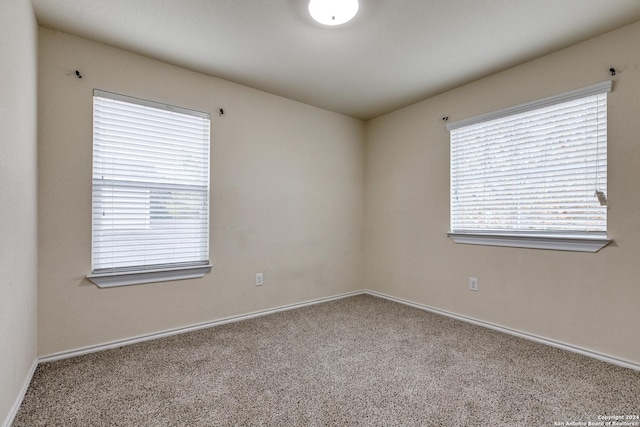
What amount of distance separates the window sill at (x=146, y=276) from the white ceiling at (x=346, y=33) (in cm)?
180

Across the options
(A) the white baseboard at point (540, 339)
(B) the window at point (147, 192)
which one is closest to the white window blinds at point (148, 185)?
(B) the window at point (147, 192)

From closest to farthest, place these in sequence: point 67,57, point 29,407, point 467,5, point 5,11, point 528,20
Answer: point 5,11 → point 29,407 → point 467,5 → point 528,20 → point 67,57

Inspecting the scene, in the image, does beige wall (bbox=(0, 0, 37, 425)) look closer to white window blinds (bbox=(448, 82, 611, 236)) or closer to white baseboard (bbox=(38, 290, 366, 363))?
white baseboard (bbox=(38, 290, 366, 363))

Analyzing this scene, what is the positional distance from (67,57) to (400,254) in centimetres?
359

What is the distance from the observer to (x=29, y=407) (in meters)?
1.63

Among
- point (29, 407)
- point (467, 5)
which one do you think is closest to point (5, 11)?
point (29, 407)

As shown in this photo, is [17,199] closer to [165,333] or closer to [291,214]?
[165,333]

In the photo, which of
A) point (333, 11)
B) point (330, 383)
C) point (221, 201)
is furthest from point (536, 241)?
point (221, 201)

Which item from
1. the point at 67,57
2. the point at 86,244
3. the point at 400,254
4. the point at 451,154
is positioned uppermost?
the point at 67,57

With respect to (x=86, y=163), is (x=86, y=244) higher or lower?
lower

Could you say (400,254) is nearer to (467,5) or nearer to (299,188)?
(299,188)

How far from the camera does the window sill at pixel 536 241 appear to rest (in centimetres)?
222

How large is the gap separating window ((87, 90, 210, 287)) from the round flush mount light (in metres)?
1.45

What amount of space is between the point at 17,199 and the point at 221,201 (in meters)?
1.48
